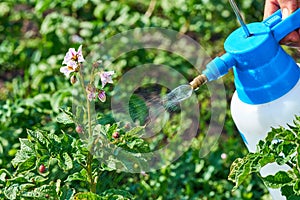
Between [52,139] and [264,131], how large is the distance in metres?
0.51

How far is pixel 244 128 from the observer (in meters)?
1.82

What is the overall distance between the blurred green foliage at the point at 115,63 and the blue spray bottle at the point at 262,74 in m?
0.63

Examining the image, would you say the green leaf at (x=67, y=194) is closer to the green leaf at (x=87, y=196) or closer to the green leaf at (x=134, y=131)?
Answer: the green leaf at (x=87, y=196)

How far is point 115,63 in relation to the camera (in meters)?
3.23

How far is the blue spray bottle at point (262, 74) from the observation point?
1.73 metres

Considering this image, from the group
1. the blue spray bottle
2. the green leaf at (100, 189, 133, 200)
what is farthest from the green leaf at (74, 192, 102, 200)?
the blue spray bottle

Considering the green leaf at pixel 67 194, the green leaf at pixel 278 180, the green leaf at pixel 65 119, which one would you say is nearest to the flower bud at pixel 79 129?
the green leaf at pixel 65 119

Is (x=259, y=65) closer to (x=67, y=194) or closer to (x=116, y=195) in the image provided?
(x=116, y=195)

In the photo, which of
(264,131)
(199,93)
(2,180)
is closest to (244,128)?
(264,131)

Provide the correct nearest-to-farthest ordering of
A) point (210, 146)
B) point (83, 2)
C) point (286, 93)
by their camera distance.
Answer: point (286, 93)
point (210, 146)
point (83, 2)

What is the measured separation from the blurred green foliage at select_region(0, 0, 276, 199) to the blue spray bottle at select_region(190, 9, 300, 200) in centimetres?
63

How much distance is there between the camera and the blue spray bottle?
1.73 m

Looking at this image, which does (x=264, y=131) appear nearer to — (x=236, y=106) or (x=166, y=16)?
(x=236, y=106)

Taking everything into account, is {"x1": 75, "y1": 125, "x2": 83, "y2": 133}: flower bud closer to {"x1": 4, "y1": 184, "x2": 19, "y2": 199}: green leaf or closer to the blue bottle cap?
{"x1": 4, "y1": 184, "x2": 19, "y2": 199}: green leaf
